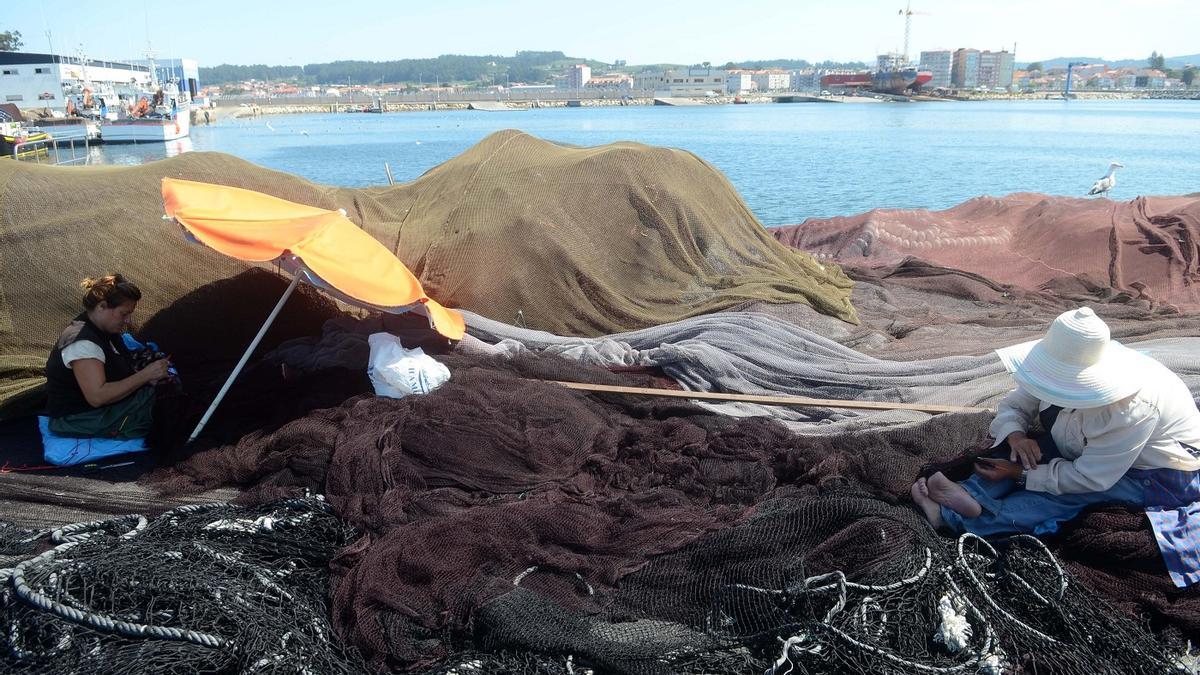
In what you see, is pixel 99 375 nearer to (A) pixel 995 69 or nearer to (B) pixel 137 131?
(B) pixel 137 131

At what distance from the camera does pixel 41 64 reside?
152 ft

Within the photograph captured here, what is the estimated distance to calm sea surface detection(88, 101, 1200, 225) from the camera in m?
21.9

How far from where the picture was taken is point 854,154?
108 ft

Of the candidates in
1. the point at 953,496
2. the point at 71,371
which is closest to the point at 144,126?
the point at 71,371

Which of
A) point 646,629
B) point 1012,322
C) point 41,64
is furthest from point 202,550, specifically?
point 41,64

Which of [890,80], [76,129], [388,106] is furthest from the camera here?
[388,106]

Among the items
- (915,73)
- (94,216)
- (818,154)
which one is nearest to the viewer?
(94,216)

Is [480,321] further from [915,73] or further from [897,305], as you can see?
[915,73]

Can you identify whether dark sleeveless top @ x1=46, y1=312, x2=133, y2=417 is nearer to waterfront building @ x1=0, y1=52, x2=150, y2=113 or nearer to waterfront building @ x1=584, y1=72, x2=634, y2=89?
waterfront building @ x1=0, y1=52, x2=150, y2=113

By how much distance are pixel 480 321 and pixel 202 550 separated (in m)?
2.78

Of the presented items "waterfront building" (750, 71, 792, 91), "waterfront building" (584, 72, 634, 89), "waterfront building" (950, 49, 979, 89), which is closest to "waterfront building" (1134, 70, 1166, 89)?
"waterfront building" (950, 49, 979, 89)

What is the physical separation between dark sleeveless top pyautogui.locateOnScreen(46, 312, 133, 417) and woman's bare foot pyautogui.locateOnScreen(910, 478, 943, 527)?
12.4ft

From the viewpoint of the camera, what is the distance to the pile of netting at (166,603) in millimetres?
2400

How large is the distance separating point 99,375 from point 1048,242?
330 inches
